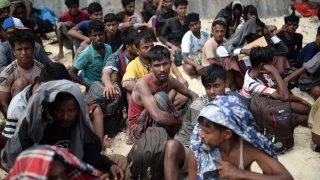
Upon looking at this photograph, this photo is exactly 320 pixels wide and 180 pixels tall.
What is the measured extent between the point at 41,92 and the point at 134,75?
1.91 m

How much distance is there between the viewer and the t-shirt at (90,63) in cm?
496

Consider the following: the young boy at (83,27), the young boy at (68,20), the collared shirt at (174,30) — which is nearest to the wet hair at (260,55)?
the collared shirt at (174,30)

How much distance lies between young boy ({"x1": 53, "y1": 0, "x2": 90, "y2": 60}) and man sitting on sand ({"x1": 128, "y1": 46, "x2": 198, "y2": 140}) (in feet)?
10.6

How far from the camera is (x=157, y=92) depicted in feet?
12.6

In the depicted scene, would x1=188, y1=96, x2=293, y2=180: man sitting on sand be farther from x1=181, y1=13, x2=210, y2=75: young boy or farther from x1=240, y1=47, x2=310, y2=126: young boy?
x1=181, y1=13, x2=210, y2=75: young boy

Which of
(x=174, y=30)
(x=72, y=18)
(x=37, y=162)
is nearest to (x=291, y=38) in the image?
(x=174, y=30)

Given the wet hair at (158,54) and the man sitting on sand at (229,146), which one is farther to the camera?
the wet hair at (158,54)

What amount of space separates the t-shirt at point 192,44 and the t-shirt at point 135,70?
5.21 ft

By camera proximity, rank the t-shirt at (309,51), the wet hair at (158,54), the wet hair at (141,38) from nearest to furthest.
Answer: the wet hair at (158,54) < the wet hair at (141,38) < the t-shirt at (309,51)

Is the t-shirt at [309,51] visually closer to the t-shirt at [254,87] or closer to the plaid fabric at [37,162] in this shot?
the t-shirt at [254,87]

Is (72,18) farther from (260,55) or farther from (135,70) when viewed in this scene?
(260,55)

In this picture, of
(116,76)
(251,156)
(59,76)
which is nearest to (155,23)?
(116,76)

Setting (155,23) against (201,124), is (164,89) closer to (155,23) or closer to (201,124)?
(201,124)

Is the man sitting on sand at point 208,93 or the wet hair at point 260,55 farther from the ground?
the wet hair at point 260,55
